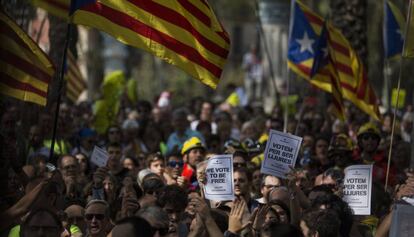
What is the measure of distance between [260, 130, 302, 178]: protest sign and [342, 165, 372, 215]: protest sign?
0.61 m

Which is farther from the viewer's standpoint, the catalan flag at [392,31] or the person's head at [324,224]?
the catalan flag at [392,31]

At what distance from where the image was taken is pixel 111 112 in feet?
66.1

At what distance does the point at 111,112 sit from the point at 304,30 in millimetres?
3347

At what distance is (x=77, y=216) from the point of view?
11.1m

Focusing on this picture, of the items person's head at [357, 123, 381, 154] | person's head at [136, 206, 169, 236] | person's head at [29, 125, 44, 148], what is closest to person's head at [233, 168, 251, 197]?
person's head at [136, 206, 169, 236]

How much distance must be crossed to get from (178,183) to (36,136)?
449 centimetres

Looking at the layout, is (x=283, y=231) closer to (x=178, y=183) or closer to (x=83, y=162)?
(x=178, y=183)

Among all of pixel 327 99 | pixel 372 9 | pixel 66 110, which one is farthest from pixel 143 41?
pixel 372 9

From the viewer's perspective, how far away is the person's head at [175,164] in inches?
557

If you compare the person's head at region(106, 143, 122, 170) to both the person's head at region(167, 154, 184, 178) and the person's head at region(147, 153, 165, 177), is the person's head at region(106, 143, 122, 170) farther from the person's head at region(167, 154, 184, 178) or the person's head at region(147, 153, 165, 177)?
the person's head at region(167, 154, 184, 178)

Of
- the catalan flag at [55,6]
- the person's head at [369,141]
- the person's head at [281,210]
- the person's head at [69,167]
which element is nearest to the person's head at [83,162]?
the person's head at [69,167]

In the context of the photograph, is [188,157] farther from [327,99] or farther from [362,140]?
[327,99]

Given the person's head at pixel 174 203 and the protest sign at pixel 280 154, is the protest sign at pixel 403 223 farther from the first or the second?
the protest sign at pixel 280 154

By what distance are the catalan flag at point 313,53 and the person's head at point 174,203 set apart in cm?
747
